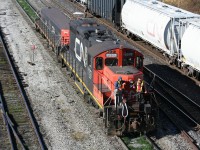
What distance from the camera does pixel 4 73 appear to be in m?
25.8

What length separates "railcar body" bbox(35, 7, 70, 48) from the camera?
1030 inches

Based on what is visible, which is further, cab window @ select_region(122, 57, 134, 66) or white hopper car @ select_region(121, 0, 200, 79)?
white hopper car @ select_region(121, 0, 200, 79)

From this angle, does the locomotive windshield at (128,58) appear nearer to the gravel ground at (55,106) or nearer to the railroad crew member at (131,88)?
the railroad crew member at (131,88)

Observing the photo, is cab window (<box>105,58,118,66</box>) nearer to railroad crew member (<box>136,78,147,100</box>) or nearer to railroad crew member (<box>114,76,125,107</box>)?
railroad crew member (<box>114,76,125,107</box>)

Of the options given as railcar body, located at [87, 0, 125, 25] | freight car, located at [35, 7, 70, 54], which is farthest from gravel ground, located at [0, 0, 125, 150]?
railcar body, located at [87, 0, 125, 25]

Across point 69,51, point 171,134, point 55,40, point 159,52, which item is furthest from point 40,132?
point 159,52

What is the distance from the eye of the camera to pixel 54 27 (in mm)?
28453

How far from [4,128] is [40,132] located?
1639 millimetres

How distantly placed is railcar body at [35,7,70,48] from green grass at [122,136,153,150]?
10.0 metres

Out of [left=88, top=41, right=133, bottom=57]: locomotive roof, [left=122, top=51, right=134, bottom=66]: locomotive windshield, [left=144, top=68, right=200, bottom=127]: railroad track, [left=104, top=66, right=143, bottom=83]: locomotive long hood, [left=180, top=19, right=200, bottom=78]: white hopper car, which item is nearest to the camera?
[left=104, top=66, right=143, bottom=83]: locomotive long hood

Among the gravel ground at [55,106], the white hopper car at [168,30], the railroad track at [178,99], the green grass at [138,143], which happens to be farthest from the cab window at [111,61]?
the white hopper car at [168,30]

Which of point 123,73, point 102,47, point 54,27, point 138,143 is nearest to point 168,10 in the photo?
point 54,27

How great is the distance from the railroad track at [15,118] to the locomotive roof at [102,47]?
410 centimetres

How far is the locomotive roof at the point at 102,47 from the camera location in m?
18.2
